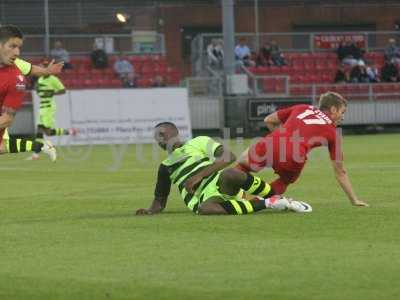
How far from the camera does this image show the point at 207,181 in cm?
1278

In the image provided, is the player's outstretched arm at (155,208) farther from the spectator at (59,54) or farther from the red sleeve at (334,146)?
the spectator at (59,54)

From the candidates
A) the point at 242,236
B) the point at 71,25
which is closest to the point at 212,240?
the point at 242,236

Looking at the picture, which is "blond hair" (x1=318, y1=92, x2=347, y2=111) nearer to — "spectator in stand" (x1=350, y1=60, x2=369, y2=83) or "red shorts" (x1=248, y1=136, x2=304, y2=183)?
"red shorts" (x1=248, y1=136, x2=304, y2=183)

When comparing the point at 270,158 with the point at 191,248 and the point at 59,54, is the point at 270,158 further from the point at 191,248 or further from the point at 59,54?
the point at 59,54

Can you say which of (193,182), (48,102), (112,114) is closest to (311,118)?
(193,182)

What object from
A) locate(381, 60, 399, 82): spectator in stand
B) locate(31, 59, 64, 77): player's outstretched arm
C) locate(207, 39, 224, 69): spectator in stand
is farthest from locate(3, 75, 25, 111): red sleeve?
locate(381, 60, 399, 82): spectator in stand

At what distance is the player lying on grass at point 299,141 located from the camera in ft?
41.8

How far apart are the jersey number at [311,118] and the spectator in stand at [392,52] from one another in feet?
99.3

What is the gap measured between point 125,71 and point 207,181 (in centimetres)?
2581

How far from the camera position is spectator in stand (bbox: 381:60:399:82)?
1617 inches

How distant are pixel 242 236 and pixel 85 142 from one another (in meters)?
22.8

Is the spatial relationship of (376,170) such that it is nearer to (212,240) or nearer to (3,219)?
(3,219)

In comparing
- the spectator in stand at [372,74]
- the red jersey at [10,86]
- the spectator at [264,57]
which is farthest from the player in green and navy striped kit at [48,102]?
→ the spectator in stand at [372,74]

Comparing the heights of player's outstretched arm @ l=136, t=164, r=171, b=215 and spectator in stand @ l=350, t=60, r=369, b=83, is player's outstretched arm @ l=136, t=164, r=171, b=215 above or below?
below
